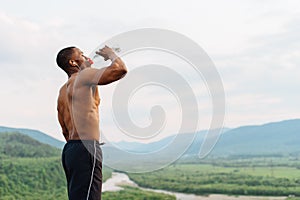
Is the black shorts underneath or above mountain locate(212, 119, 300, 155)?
underneath

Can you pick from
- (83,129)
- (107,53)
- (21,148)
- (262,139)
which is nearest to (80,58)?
(107,53)

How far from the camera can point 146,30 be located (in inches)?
78.2

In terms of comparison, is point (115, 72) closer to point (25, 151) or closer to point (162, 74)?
point (162, 74)

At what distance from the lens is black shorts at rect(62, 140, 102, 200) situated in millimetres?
1947

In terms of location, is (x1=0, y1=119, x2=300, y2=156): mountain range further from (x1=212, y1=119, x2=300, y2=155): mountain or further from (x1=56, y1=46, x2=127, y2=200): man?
(x1=56, y1=46, x2=127, y2=200): man

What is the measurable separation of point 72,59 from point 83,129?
0.25 meters

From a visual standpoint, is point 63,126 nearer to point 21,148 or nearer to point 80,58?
point 80,58

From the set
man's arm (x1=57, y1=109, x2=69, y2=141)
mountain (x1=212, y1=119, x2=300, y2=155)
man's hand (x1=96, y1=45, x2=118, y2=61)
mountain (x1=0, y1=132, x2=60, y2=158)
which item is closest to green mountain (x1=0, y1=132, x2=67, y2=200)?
mountain (x1=0, y1=132, x2=60, y2=158)

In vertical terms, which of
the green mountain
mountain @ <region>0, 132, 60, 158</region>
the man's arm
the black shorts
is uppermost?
mountain @ <region>0, 132, 60, 158</region>

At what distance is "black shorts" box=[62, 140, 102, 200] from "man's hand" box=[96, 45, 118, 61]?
298mm

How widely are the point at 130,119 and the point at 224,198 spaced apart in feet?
77.0

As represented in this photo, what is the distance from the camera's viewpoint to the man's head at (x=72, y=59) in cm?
201

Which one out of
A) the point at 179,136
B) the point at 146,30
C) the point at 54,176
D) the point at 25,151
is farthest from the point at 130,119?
the point at 25,151

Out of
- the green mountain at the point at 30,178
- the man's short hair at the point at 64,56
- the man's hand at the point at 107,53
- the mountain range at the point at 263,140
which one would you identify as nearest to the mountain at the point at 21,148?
the green mountain at the point at 30,178
